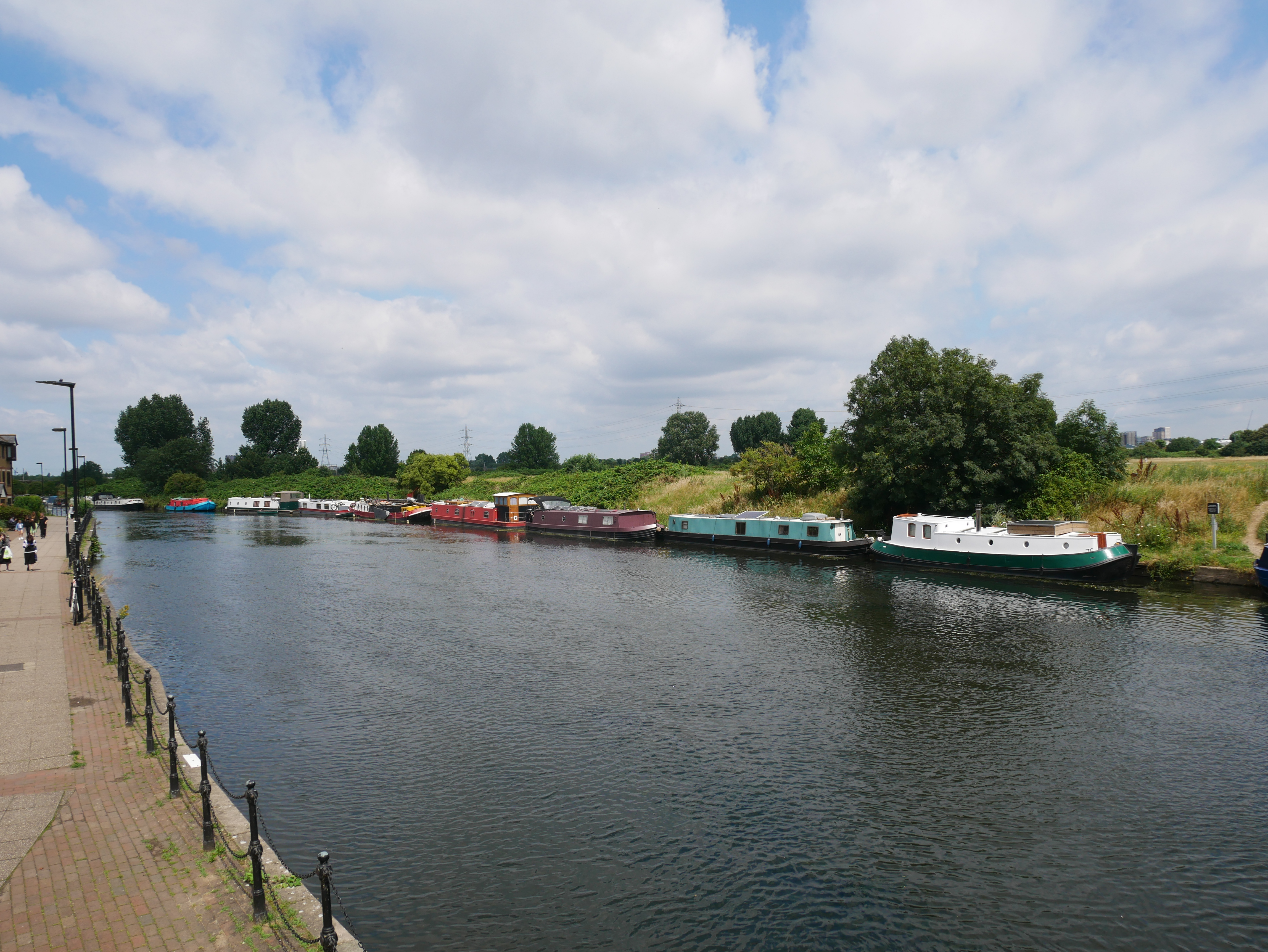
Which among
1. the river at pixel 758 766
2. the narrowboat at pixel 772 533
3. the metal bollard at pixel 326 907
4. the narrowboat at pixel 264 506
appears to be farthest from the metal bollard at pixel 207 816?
the narrowboat at pixel 264 506

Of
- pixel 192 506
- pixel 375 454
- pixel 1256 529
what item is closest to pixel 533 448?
pixel 375 454

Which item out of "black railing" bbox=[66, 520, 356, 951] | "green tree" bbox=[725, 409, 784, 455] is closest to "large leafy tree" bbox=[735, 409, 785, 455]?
"green tree" bbox=[725, 409, 784, 455]

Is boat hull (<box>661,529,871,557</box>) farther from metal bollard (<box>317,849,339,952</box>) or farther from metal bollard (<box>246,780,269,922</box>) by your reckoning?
metal bollard (<box>317,849,339,952</box>)

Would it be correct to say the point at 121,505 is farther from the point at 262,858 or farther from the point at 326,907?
the point at 326,907

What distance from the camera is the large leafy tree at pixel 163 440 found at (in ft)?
386

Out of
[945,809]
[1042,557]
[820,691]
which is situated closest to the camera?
[945,809]

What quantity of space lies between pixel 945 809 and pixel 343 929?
8778 mm

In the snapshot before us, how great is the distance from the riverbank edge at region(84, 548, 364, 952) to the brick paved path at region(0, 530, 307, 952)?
0.23 meters

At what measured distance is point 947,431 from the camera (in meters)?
37.8

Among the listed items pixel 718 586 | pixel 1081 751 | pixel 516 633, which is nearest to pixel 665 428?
pixel 718 586

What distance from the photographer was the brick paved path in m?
6.43

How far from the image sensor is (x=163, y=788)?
934 cm

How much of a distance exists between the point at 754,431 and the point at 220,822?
130m

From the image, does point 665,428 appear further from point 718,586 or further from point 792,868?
point 792,868
